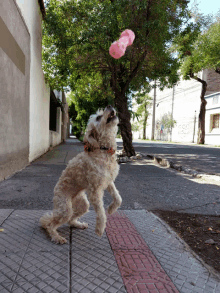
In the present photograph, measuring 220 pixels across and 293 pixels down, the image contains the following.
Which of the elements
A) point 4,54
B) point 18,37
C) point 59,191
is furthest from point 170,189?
point 18,37

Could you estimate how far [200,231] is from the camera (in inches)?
115

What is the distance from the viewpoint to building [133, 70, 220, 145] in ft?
91.9

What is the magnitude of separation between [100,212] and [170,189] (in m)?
3.05

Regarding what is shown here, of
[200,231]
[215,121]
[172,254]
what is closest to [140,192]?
[200,231]

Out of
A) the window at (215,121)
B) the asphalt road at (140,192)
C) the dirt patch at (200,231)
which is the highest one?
the window at (215,121)

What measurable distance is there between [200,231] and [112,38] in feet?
24.0

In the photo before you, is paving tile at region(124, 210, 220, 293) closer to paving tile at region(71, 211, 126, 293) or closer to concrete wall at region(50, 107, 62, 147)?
paving tile at region(71, 211, 126, 293)

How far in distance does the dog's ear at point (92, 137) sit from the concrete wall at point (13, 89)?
116 inches

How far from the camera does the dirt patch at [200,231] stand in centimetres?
237

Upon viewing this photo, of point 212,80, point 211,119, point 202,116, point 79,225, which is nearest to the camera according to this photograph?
point 79,225

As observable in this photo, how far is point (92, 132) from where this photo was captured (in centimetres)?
242

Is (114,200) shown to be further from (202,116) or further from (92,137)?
(202,116)

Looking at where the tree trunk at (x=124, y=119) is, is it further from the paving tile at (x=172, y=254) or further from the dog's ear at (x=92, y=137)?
the dog's ear at (x=92, y=137)

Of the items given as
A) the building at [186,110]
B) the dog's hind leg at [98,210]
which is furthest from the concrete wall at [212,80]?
the dog's hind leg at [98,210]
